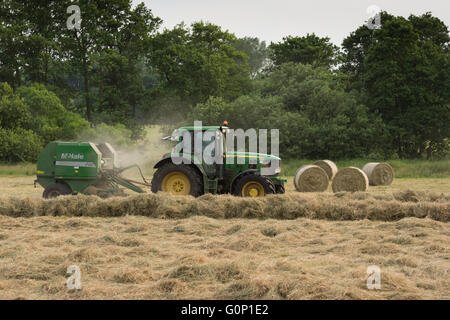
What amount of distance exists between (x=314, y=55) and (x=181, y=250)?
32.7 meters

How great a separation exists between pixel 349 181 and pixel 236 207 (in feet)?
22.1

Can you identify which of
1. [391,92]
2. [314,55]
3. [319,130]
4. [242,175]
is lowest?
[242,175]

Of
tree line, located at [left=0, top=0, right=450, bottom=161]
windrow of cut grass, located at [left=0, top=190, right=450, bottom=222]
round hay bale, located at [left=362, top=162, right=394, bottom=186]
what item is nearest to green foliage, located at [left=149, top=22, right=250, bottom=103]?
tree line, located at [left=0, top=0, right=450, bottom=161]

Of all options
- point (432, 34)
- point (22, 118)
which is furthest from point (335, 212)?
point (432, 34)

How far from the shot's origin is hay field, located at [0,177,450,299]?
16.2 ft

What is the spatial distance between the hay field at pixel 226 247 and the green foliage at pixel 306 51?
1096 inches

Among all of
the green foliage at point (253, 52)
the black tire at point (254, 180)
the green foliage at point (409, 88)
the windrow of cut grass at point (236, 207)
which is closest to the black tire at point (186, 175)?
the black tire at point (254, 180)

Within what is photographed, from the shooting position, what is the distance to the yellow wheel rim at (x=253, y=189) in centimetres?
1133

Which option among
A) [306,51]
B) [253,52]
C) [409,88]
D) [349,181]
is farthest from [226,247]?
[253,52]

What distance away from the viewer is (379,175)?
18.3m

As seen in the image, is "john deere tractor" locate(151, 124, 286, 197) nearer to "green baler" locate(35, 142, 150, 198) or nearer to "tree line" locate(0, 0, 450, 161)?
"green baler" locate(35, 142, 150, 198)

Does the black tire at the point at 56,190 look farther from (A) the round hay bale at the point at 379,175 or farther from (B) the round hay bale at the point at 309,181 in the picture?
(A) the round hay bale at the point at 379,175

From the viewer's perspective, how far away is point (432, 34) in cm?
3434
